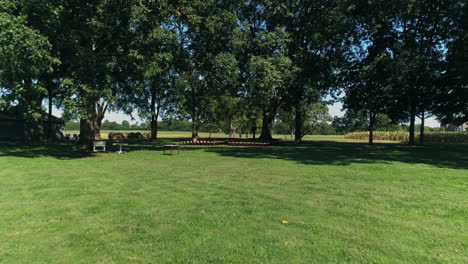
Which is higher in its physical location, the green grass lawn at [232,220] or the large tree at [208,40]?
the large tree at [208,40]

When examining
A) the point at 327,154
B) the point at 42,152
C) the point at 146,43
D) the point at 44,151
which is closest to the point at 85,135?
the point at 44,151

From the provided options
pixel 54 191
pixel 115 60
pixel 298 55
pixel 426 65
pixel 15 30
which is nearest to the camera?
pixel 54 191

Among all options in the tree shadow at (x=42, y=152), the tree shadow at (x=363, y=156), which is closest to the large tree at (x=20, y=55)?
the tree shadow at (x=42, y=152)

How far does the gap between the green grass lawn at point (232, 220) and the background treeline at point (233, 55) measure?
7.57m

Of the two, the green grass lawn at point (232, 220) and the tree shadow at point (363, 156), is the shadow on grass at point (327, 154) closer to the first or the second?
the tree shadow at point (363, 156)

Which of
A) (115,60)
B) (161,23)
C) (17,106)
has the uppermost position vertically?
(161,23)

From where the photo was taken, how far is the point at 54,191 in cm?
701

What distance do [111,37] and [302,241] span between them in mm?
16085

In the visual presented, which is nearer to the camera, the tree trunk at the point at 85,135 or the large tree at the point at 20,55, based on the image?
the large tree at the point at 20,55

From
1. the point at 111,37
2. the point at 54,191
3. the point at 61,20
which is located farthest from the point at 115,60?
the point at 54,191

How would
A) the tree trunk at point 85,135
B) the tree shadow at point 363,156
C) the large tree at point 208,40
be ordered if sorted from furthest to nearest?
the large tree at point 208,40
the tree trunk at point 85,135
the tree shadow at point 363,156

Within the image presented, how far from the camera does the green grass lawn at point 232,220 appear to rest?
11.9ft

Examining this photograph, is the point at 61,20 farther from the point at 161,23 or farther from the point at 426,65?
the point at 426,65

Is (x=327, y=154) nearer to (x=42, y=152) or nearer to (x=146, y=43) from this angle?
(x=146, y=43)
